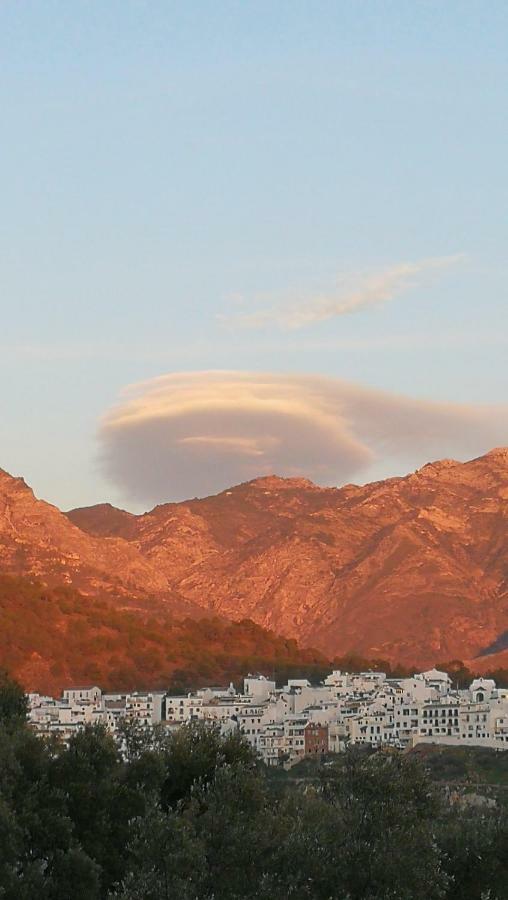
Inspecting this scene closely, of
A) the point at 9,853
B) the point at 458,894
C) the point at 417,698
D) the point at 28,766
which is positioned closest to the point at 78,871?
the point at 9,853

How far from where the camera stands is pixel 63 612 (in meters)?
151

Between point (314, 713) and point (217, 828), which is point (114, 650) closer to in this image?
point (314, 713)

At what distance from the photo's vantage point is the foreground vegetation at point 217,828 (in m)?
30.6

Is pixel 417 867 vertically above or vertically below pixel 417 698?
below

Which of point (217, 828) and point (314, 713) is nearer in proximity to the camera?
point (217, 828)

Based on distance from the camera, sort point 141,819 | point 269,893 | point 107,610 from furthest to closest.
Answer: point 107,610, point 141,819, point 269,893

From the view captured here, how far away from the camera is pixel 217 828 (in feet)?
106

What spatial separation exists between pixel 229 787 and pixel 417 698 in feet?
284

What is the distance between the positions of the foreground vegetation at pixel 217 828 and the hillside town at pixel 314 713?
64.3 m

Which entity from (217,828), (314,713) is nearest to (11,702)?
(217,828)

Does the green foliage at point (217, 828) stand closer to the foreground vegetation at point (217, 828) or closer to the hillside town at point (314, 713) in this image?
the foreground vegetation at point (217, 828)

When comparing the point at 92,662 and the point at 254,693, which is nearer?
the point at 254,693

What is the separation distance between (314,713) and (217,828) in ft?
264

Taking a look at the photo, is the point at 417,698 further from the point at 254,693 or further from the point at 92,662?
the point at 92,662
